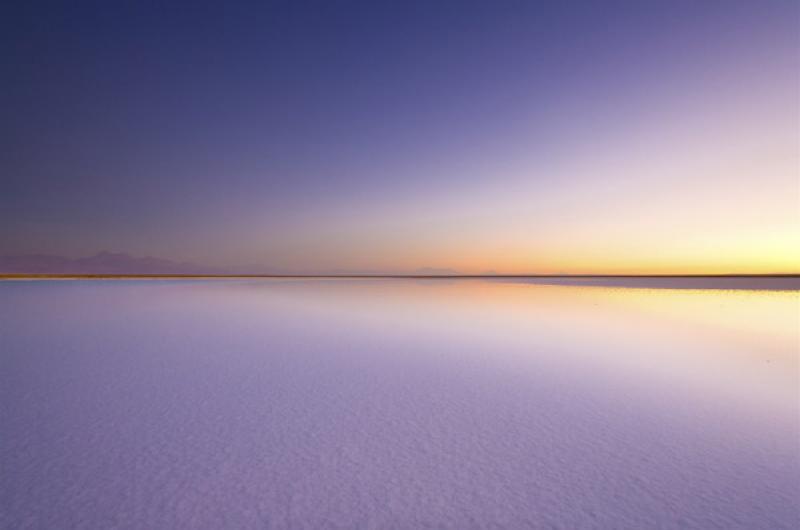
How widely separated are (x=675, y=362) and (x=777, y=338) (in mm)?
3692

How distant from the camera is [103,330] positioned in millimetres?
7840

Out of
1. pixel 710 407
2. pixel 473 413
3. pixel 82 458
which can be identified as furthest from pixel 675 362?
pixel 82 458

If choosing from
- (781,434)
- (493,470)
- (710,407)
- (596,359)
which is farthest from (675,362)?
(493,470)

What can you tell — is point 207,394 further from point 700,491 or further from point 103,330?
point 103,330

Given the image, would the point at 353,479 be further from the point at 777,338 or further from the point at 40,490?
the point at 777,338

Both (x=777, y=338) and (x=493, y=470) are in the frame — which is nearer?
(x=493, y=470)

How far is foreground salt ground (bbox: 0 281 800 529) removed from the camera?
6.78 ft

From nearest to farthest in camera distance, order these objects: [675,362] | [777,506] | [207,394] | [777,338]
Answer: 1. [777,506]
2. [207,394]
3. [675,362]
4. [777,338]

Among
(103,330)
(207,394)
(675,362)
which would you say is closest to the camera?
(207,394)

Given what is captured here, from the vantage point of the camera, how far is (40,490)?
86.0 inches

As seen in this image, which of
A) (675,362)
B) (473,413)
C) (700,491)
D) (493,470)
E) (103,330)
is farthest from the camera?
(103,330)

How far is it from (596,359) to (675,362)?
38.6 inches

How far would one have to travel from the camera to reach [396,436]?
9.72 ft

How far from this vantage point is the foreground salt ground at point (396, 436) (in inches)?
81.4
